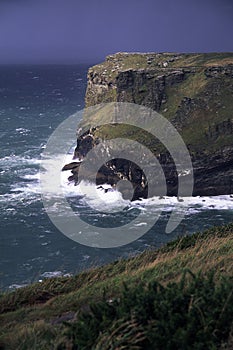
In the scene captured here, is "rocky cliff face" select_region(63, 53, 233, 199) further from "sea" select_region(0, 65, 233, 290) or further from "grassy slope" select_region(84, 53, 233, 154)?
"sea" select_region(0, 65, 233, 290)

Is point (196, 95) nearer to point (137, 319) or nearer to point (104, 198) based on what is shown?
point (104, 198)

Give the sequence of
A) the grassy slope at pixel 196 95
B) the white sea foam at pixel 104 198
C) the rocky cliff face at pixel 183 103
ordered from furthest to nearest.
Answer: the grassy slope at pixel 196 95
the rocky cliff face at pixel 183 103
the white sea foam at pixel 104 198

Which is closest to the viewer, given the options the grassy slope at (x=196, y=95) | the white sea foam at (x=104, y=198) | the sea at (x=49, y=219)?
the sea at (x=49, y=219)

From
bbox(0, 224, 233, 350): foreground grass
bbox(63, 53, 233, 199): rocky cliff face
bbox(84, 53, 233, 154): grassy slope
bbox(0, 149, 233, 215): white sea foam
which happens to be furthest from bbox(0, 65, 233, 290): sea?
bbox(0, 224, 233, 350): foreground grass

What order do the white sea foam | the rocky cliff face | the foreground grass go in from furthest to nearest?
the rocky cliff face < the white sea foam < the foreground grass

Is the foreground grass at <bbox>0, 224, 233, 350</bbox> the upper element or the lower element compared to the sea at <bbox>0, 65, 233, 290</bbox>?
upper

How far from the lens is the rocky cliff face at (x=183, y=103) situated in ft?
245

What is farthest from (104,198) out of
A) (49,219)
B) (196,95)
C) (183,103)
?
(196,95)

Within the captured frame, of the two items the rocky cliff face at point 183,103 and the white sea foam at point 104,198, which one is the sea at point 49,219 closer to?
the white sea foam at point 104,198

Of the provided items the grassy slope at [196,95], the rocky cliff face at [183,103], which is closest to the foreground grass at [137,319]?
the rocky cliff face at [183,103]

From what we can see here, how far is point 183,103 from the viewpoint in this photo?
292 feet

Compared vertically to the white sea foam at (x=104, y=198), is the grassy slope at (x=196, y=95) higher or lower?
higher

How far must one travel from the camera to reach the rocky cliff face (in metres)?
74.6

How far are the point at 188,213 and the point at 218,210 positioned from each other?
14.2 feet
